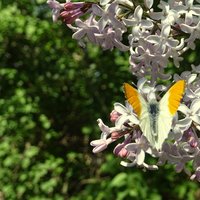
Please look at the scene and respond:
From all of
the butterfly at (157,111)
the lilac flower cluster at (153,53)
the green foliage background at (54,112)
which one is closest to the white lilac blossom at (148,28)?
the lilac flower cluster at (153,53)

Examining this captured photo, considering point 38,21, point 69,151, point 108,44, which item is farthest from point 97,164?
point 108,44

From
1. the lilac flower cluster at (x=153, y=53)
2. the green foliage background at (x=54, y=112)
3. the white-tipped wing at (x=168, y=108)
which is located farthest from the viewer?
the green foliage background at (x=54, y=112)

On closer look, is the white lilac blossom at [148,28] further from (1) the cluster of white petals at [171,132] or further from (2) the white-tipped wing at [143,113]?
(2) the white-tipped wing at [143,113]

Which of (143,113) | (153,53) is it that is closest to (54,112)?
(153,53)

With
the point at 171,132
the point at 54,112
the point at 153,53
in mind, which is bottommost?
the point at 54,112

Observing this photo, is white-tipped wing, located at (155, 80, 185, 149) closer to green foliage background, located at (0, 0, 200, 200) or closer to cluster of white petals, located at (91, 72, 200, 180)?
cluster of white petals, located at (91, 72, 200, 180)

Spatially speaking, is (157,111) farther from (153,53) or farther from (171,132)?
(153,53)

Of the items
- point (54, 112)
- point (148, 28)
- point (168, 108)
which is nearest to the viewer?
→ point (168, 108)
